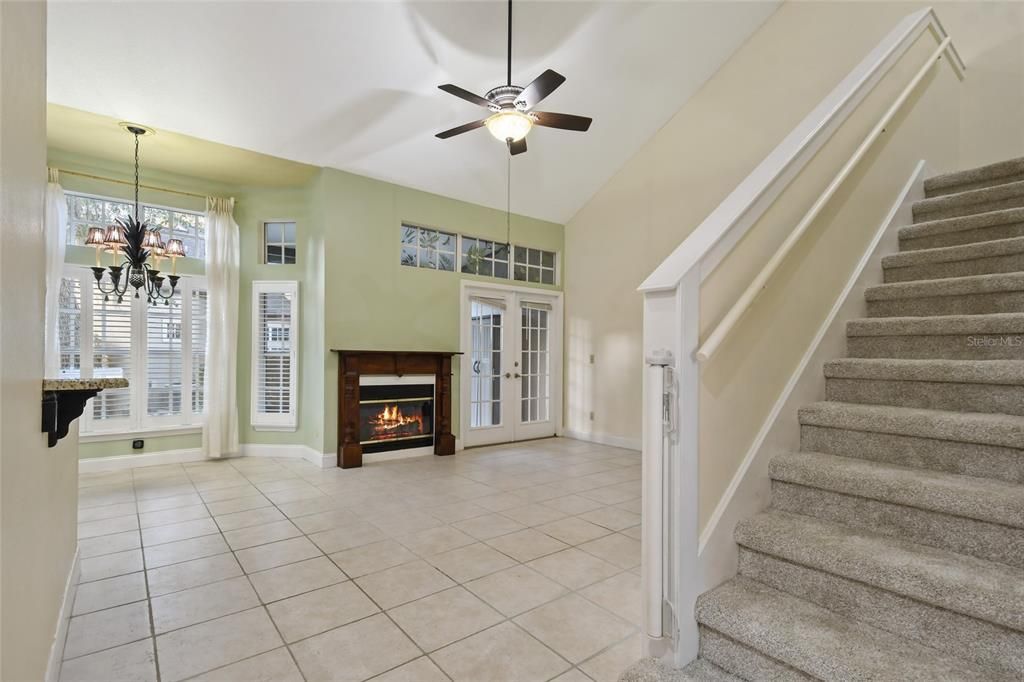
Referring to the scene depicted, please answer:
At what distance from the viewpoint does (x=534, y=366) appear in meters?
7.13

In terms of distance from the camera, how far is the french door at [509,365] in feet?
21.2

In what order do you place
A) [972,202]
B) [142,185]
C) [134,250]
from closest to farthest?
[972,202] → [134,250] → [142,185]

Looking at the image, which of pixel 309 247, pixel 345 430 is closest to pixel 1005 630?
pixel 345 430

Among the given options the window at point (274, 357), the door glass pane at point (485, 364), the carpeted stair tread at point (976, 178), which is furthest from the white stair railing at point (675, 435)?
the window at point (274, 357)

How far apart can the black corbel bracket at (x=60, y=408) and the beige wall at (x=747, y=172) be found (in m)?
2.22

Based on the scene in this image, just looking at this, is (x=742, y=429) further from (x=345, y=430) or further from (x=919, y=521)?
(x=345, y=430)

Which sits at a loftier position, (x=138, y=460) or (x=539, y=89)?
(x=539, y=89)

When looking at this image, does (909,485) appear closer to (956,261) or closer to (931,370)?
(931,370)

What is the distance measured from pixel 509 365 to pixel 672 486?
5236 millimetres

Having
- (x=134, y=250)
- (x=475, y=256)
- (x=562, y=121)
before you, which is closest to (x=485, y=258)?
(x=475, y=256)

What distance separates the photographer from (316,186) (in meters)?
5.62

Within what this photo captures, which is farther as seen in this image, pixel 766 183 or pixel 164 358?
pixel 164 358

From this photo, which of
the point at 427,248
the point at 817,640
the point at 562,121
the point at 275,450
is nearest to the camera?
the point at 817,640

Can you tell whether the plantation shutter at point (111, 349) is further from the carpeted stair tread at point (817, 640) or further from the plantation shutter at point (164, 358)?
the carpeted stair tread at point (817, 640)
